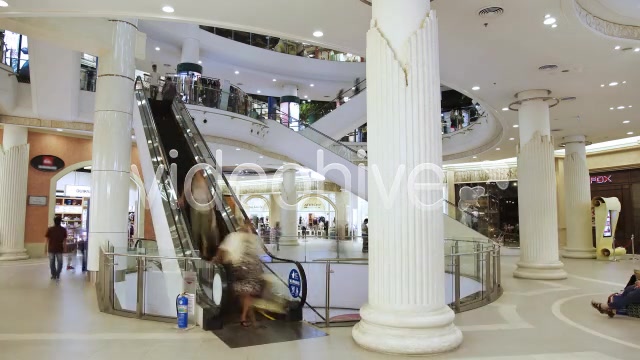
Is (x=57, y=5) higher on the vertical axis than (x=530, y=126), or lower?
higher

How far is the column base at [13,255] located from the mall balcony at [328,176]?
7 cm

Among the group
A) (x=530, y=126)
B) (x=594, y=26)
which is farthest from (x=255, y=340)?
(x=530, y=126)

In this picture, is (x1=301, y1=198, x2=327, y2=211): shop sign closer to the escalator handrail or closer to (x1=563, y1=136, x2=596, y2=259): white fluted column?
(x1=563, y1=136, x2=596, y2=259): white fluted column

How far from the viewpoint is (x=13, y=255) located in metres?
13.9

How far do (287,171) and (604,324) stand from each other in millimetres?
16641

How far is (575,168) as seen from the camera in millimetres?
16062

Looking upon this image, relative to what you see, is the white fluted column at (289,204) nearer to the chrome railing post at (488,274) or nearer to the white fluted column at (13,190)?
the white fluted column at (13,190)

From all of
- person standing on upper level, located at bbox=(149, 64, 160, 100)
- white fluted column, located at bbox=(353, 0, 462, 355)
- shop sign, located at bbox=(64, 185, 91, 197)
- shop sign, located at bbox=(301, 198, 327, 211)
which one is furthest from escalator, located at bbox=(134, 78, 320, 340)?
shop sign, located at bbox=(301, 198, 327, 211)

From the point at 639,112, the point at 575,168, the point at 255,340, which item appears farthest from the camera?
the point at 575,168

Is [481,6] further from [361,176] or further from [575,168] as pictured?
[575,168]

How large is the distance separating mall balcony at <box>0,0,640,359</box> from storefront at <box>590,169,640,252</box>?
9 cm

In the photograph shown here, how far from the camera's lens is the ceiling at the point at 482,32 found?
20.0 feet

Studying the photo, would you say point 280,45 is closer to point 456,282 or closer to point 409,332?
point 456,282

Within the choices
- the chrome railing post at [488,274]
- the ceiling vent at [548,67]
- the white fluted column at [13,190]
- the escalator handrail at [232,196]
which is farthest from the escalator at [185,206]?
the ceiling vent at [548,67]
